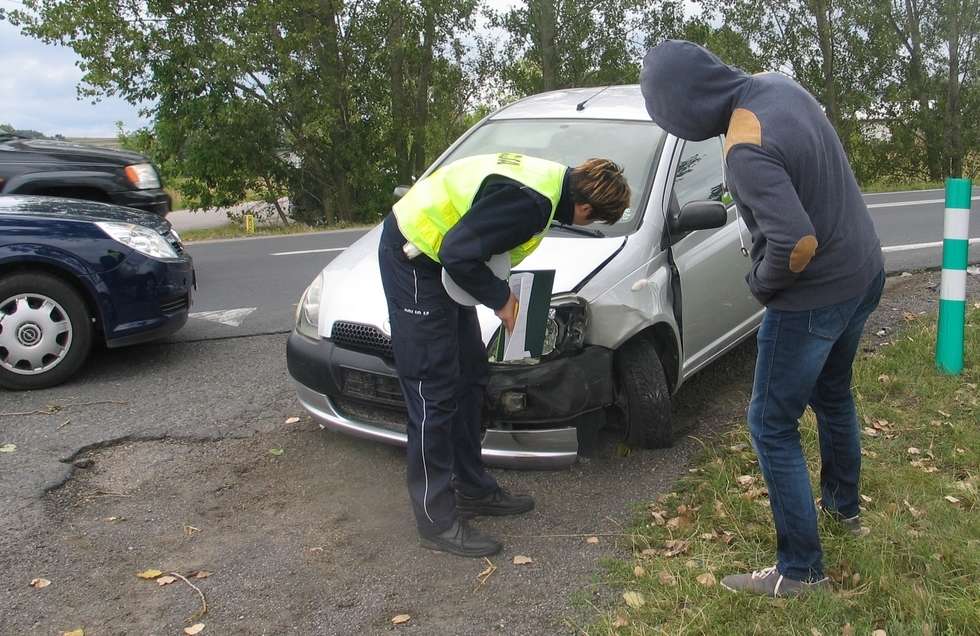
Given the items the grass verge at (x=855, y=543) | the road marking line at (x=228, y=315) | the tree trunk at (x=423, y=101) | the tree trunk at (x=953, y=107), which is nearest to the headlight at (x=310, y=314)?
the grass verge at (x=855, y=543)

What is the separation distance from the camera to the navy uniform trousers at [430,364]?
344cm

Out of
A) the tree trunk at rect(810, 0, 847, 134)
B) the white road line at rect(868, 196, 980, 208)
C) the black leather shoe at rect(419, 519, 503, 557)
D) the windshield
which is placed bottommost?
the white road line at rect(868, 196, 980, 208)

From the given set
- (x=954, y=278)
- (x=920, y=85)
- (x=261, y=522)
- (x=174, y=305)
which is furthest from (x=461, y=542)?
(x=920, y=85)

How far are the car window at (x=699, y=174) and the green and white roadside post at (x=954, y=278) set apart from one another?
124 cm

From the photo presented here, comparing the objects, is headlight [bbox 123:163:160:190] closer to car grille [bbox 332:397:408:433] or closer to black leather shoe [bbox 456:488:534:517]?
car grille [bbox 332:397:408:433]

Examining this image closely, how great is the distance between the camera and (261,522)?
390 centimetres

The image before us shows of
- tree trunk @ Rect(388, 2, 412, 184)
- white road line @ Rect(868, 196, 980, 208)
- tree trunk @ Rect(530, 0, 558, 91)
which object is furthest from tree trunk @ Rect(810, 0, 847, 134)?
tree trunk @ Rect(388, 2, 412, 184)

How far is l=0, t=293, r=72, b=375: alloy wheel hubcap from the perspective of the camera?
5.43m

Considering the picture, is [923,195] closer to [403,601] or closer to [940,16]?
[940,16]

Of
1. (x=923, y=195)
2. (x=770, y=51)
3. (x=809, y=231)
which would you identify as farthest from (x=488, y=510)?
(x=770, y=51)

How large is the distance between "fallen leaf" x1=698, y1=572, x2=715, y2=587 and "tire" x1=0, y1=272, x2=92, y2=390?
13.2 feet

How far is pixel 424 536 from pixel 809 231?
6.27 ft

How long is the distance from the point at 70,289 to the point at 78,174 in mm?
3500

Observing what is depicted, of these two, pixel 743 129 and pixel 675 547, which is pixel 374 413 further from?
pixel 743 129
